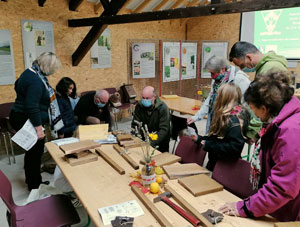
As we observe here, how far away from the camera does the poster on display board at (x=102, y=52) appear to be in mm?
5539

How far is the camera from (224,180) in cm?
189

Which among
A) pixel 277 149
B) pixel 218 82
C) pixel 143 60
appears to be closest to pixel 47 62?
pixel 218 82

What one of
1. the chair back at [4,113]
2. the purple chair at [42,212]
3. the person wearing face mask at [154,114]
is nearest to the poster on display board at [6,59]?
the chair back at [4,113]

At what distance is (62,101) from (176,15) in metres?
1.94

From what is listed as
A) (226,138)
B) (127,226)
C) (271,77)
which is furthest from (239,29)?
(127,226)

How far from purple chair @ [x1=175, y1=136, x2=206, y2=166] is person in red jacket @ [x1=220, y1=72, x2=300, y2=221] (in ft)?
2.83

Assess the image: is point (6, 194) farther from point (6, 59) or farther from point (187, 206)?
point (6, 59)

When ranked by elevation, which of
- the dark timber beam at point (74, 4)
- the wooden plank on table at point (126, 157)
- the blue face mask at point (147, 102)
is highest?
the dark timber beam at point (74, 4)

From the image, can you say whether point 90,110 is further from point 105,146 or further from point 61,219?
point 61,219

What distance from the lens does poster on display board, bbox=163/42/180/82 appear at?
21.0 ft

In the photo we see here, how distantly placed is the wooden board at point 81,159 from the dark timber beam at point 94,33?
116 inches

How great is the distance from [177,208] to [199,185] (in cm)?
29

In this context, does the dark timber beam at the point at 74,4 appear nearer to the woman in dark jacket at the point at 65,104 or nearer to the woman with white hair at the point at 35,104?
the woman in dark jacket at the point at 65,104

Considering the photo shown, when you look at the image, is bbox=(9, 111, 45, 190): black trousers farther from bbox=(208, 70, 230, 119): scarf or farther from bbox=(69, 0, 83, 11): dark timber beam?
bbox=(69, 0, 83, 11): dark timber beam
